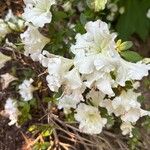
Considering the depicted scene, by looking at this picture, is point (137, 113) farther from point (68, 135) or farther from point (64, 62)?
point (68, 135)

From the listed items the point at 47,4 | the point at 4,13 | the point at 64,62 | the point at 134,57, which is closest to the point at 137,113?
the point at 134,57

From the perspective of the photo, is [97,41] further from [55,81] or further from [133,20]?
[133,20]

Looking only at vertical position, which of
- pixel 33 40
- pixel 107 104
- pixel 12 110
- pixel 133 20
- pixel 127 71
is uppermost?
pixel 127 71

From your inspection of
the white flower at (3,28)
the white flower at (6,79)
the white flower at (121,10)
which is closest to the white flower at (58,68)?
the white flower at (3,28)

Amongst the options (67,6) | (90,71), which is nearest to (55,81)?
(90,71)

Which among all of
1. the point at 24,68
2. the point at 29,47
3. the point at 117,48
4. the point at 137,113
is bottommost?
the point at 24,68
